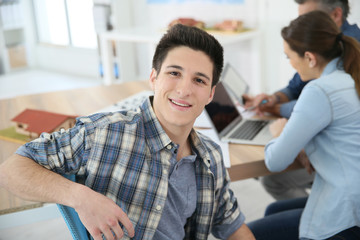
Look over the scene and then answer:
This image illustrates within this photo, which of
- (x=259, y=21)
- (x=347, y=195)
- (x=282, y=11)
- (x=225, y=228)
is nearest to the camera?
(x=225, y=228)

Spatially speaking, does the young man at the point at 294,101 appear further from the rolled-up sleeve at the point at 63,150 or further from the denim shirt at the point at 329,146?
the rolled-up sleeve at the point at 63,150

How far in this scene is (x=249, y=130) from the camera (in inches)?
69.0

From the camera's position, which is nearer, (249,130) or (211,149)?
(211,149)

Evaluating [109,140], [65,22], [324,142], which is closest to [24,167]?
[109,140]

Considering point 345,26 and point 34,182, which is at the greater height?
point 345,26

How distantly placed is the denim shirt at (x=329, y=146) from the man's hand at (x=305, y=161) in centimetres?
7

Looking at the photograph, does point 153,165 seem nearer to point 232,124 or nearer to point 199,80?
point 199,80

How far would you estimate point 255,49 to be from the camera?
3.71 m

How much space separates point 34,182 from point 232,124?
1.02 metres

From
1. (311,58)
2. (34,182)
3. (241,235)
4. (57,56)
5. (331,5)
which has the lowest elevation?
(57,56)

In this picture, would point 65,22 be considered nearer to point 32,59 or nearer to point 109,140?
point 32,59

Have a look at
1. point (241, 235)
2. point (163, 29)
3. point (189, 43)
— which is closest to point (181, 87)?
point (189, 43)

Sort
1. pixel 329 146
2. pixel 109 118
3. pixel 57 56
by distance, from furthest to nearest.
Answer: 1. pixel 57 56
2. pixel 329 146
3. pixel 109 118

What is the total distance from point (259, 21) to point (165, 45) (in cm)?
273
